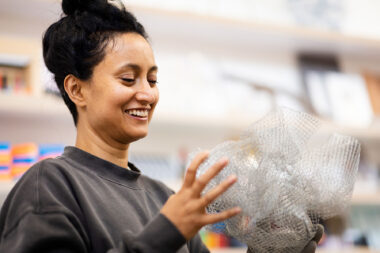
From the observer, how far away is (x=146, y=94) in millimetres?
1060

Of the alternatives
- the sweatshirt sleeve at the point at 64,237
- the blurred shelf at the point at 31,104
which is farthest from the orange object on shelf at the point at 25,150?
the sweatshirt sleeve at the point at 64,237

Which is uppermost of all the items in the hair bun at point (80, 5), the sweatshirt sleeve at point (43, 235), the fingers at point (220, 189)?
the hair bun at point (80, 5)

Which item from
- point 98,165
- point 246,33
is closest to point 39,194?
point 98,165

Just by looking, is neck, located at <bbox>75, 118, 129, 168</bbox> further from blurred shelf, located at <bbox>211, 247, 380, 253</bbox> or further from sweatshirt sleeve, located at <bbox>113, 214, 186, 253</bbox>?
blurred shelf, located at <bbox>211, 247, 380, 253</bbox>

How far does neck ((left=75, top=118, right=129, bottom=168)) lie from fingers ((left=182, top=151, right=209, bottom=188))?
34cm

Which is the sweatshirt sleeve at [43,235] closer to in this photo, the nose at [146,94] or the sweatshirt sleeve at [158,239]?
the sweatshirt sleeve at [158,239]

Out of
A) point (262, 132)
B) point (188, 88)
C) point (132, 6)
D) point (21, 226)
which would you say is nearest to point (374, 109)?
point (188, 88)

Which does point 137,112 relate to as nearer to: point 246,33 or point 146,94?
point 146,94

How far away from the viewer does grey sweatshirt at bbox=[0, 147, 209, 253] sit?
804 millimetres

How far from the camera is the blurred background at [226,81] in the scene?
6.64 feet

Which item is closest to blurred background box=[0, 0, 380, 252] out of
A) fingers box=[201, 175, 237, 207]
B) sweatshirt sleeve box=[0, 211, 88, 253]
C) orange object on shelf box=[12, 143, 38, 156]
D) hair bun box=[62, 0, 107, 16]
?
orange object on shelf box=[12, 143, 38, 156]

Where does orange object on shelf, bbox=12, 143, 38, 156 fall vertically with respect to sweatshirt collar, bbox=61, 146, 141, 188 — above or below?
below

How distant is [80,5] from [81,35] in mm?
98

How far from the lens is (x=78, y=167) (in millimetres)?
1036
